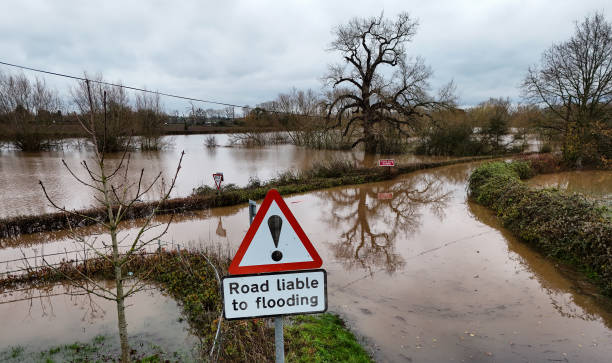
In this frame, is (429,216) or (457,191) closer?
(429,216)

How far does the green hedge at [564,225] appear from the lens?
23.8 ft

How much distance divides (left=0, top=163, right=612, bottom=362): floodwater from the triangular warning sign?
384cm

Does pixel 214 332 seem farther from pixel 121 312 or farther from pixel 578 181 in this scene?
pixel 578 181

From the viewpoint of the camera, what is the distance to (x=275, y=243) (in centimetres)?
227

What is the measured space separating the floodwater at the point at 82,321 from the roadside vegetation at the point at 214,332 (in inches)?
7.7

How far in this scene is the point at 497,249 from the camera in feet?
31.8

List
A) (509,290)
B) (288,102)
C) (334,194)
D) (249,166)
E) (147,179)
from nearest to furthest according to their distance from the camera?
(509,290)
(334,194)
(147,179)
(249,166)
(288,102)

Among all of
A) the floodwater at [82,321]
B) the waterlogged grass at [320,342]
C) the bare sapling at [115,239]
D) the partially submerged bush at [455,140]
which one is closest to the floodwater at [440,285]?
the waterlogged grass at [320,342]

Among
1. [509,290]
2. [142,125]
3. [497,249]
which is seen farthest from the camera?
[142,125]

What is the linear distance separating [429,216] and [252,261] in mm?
12572

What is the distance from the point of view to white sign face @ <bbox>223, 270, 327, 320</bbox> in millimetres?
2168

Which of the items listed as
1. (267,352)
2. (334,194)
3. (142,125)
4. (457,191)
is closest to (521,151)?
(457,191)

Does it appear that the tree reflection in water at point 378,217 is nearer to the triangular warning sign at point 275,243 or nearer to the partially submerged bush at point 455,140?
the triangular warning sign at point 275,243

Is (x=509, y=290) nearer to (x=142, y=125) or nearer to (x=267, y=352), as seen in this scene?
(x=267, y=352)
